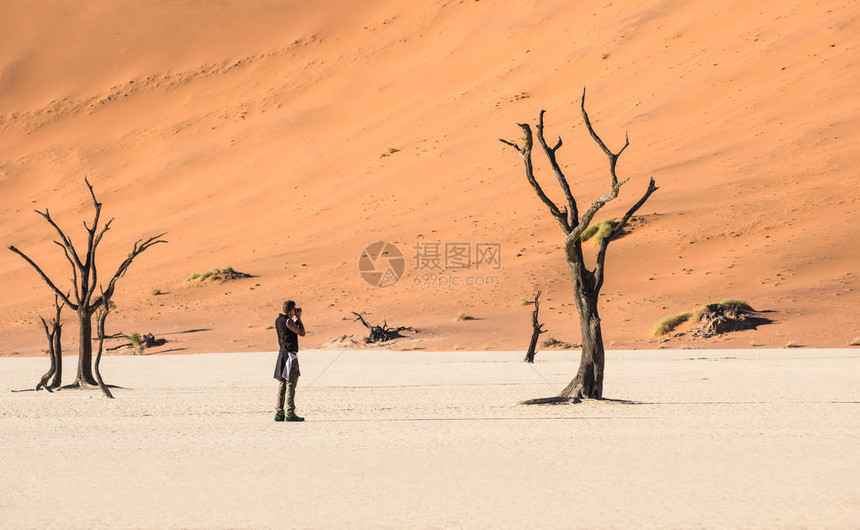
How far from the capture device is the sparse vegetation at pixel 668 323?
114 ft

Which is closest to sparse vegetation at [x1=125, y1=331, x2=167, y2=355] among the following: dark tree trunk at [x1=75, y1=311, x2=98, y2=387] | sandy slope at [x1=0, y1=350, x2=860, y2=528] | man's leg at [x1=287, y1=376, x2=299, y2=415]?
dark tree trunk at [x1=75, y1=311, x2=98, y2=387]

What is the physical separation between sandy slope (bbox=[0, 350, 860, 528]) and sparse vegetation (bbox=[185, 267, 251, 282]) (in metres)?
29.7

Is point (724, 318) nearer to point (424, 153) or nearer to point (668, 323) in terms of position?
point (668, 323)

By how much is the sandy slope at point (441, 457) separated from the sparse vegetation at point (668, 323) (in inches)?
584

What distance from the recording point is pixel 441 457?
400 inches

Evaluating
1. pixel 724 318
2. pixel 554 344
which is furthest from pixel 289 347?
pixel 724 318

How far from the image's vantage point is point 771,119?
50.8 meters

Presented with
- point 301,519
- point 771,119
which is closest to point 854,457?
point 301,519

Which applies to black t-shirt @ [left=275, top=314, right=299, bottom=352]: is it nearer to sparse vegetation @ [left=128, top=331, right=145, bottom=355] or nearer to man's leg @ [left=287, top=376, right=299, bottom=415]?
man's leg @ [left=287, top=376, right=299, bottom=415]

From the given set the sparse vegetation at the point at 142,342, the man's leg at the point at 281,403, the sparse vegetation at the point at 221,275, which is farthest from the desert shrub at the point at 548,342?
the man's leg at the point at 281,403

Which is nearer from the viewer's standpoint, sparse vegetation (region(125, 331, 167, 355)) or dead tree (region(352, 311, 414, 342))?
dead tree (region(352, 311, 414, 342))

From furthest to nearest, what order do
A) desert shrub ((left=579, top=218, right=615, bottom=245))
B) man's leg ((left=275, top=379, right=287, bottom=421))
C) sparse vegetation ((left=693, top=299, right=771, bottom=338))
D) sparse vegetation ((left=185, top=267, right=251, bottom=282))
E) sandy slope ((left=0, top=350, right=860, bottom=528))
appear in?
1. sparse vegetation ((left=185, top=267, right=251, bottom=282))
2. desert shrub ((left=579, top=218, right=615, bottom=245))
3. sparse vegetation ((left=693, top=299, right=771, bottom=338))
4. man's leg ((left=275, top=379, right=287, bottom=421))
5. sandy slope ((left=0, top=350, right=860, bottom=528))

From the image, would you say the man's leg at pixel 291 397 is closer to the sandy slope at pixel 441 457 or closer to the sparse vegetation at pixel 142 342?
the sandy slope at pixel 441 457

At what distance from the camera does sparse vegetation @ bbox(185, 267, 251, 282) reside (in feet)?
162
